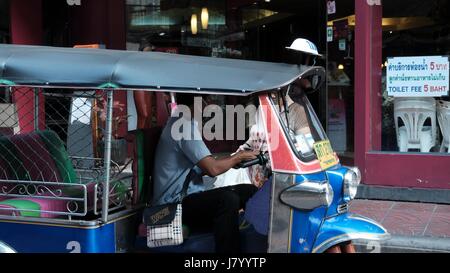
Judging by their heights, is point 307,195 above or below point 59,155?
below

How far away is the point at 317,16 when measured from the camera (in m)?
9.95

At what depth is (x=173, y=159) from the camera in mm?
3547

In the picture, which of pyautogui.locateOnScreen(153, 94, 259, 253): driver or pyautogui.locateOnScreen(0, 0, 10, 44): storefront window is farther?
pyautogui.locateOnScreen(0, 0, 10, 44): storefront window

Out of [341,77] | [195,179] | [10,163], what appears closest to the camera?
[195,179]

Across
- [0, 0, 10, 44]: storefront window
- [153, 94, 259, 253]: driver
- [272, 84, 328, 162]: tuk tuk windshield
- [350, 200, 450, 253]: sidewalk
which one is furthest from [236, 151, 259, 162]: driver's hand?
[0, 0, 10, 44]: storefront window

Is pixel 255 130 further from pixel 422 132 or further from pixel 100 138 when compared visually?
pixel 422 132

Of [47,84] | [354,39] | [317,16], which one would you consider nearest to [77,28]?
[317,16]

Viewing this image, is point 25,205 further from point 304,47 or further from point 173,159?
point 304,47

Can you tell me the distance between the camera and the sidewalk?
510 centimetres

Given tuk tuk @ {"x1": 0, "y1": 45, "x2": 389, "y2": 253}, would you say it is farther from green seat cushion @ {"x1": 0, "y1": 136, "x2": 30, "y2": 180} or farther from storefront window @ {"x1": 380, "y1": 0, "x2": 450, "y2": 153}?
storefront window @ {"x1": 380, "y1": 0, "x2": 450, "y2": 153}

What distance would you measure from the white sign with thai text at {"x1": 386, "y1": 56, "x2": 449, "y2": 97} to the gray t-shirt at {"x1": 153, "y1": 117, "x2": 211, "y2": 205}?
4528 millimetres

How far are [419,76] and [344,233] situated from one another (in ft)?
15.0

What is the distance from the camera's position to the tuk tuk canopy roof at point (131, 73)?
3.04 metres

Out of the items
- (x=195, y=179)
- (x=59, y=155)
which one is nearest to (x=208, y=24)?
(x=59, y=155)
